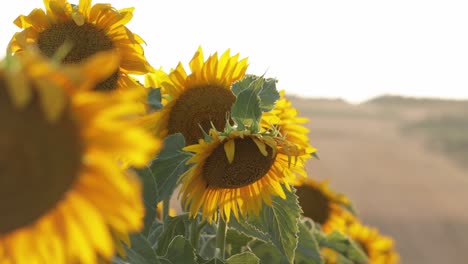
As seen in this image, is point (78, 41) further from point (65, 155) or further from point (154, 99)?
point (65, 155)

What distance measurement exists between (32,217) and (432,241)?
1158cm

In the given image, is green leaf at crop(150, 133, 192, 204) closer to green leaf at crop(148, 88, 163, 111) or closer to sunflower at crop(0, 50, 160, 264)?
green leaf at crop(148, 88, 163, 111)

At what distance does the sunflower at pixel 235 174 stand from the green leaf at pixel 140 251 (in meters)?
0.28

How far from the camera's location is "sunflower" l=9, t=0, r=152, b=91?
5.05ft

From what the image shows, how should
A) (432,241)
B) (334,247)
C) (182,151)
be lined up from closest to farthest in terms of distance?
(182,151)
(334,247)
(432,241)

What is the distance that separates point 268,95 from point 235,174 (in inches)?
6.5

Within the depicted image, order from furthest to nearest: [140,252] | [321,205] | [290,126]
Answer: [321,205], [290,126], [140,252]

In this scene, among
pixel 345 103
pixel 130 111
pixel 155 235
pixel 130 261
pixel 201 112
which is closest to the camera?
pixel 130 111

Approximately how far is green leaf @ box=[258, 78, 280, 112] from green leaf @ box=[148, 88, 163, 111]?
20cm

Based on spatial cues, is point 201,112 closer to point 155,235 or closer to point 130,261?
point 155,235

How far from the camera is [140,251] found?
112 cm

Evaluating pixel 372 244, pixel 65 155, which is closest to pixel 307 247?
pixel 65 155

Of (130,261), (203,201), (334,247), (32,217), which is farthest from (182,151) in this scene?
(334,247)

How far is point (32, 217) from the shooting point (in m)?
0.71
